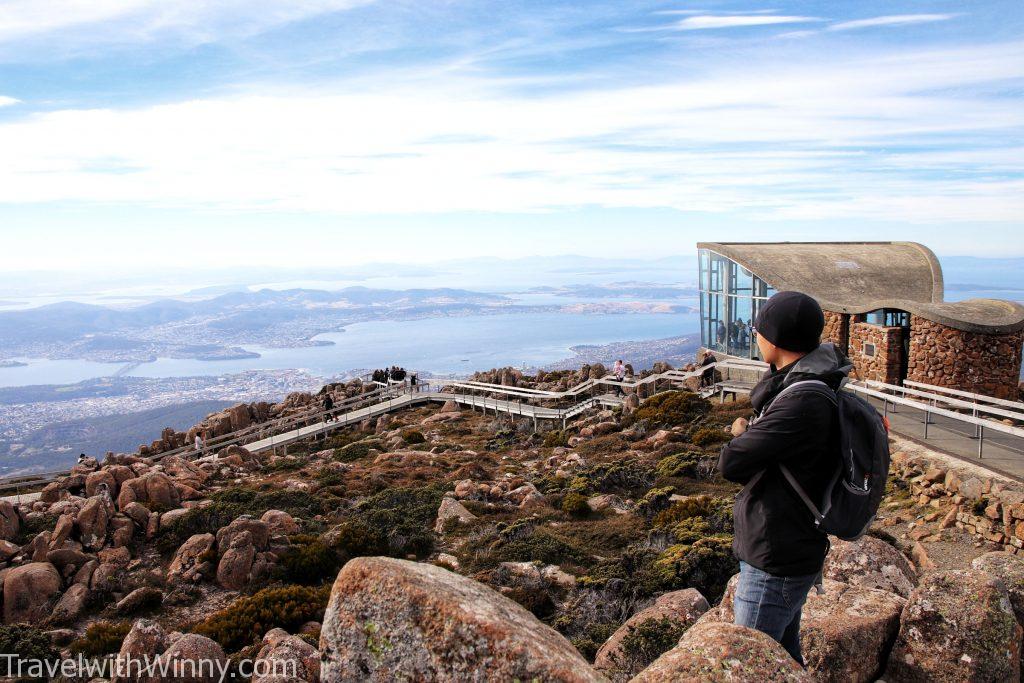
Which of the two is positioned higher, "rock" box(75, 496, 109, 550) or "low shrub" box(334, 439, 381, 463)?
"rock" box(75, 496, 109, 550)

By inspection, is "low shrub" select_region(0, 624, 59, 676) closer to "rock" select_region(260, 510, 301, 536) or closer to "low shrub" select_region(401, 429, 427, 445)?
"rock" select_region(260, 510, 301, 536)

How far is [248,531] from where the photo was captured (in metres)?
10.9

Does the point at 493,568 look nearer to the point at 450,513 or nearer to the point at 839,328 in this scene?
the point at 450,513

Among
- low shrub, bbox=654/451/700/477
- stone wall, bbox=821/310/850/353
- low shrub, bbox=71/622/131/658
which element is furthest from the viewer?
stone wall, bbox=821/310/850/353

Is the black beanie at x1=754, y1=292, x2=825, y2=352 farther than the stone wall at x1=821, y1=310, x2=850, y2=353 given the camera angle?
No

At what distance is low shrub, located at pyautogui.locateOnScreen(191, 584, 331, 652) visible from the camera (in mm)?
7969

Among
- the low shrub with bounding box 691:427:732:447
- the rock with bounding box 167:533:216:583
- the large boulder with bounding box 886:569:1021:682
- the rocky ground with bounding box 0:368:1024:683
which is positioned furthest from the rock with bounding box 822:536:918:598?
the low shrub with bounding box 691:427:732:447

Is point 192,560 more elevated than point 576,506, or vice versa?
point 192,560

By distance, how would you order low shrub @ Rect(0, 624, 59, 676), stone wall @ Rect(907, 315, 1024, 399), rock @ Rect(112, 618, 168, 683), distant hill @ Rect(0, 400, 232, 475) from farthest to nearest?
1. distant hill @ Rect(0, 400, 232, 475)
2. stone wall @ Rect(907, 315, 1024, 399)
3. low shrub @ Rect(0, 624, 59, 676)
4. rock @ Rect(112, 618, 168, 683)

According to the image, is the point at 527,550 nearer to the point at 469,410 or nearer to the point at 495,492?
the point at 495,492

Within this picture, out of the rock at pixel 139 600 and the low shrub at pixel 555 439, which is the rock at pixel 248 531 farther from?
the low shrub at pixel 555 439

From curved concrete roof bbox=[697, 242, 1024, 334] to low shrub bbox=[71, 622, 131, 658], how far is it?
20.4 meters

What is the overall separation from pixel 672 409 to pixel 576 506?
8.48 metres

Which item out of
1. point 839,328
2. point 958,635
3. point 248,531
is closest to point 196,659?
point 248,531
